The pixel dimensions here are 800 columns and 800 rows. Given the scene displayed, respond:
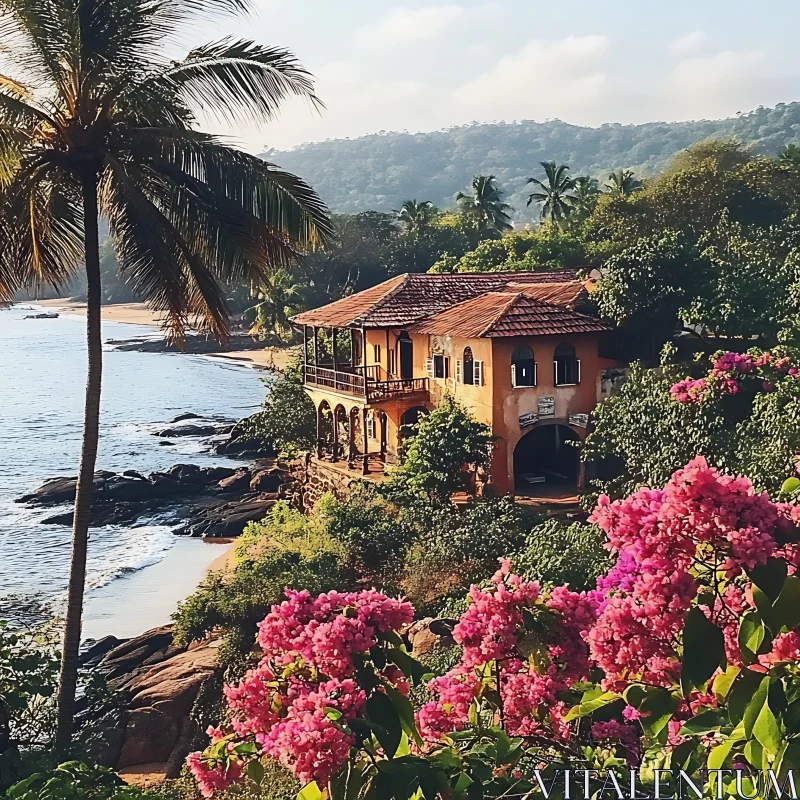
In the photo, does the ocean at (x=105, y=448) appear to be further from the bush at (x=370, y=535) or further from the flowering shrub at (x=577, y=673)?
the flowering shrub at (x=577, y=673)

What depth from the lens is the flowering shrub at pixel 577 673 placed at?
3340mm

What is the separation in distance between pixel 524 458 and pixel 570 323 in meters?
3.94

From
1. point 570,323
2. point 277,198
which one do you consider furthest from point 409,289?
point 277,198

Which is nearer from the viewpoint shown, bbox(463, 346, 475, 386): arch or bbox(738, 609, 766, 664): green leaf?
bbox(738, 609, 766, 664): green leaf

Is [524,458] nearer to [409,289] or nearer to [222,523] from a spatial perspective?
[409,289]

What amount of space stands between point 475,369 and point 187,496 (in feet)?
55.2

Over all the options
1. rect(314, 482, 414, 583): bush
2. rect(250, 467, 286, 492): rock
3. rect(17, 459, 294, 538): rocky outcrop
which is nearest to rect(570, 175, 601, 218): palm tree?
rect(17, 459, 294, 538): rocky outcrop

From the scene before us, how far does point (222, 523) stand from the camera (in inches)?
1270

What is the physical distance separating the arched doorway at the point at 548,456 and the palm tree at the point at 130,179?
46.7ft

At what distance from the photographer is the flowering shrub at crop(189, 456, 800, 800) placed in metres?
3.34

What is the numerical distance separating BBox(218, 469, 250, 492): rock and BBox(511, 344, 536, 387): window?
15.7 meters

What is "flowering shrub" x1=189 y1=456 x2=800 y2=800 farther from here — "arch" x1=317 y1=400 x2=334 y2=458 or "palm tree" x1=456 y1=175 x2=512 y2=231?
"palm tree" x1=456 y1=175 x2=512 y2=231

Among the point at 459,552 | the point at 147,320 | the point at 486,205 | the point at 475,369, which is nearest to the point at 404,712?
the point at 459,552

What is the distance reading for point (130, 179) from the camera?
11172mm
